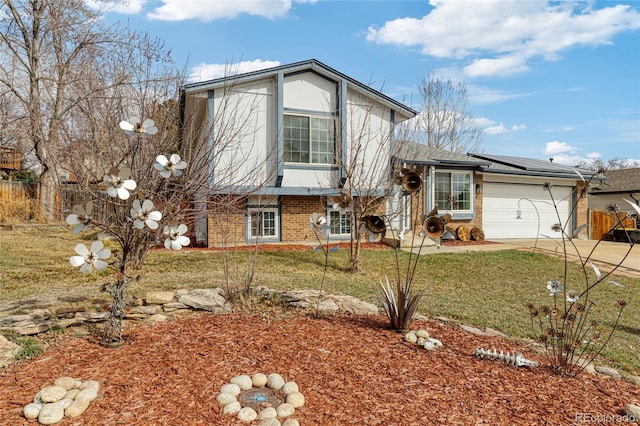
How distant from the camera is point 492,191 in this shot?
15938 millimetres

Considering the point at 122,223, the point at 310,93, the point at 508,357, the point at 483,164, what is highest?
the point at 310,93

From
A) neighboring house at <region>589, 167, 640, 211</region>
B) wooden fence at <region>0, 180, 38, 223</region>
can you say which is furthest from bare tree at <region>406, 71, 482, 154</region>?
wooden fence at <region>0, 180, 38, 223</region>

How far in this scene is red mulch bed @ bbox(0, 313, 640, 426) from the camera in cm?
243

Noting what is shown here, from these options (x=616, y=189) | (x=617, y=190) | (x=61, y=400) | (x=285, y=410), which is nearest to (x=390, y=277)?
(x=285, y=410)

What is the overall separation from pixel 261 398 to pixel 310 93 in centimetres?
1078

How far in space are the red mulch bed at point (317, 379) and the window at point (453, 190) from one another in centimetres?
1143

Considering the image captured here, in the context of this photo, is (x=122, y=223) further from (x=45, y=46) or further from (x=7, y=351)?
(x=45, y=46)

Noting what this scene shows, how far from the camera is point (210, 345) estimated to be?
3361 millimetres

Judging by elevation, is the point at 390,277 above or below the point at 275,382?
below

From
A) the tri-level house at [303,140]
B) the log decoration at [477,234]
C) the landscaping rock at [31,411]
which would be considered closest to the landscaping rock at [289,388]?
the landscaping rock at [31,411]

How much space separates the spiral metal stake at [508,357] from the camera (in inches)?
131

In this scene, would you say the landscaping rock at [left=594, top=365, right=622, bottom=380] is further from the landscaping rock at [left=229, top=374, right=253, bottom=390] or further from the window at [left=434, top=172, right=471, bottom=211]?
the window at [left=434, top=172, right=471, bottom=211]

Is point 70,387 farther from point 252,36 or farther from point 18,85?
point 18,85

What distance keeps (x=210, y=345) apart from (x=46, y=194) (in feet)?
54.0
